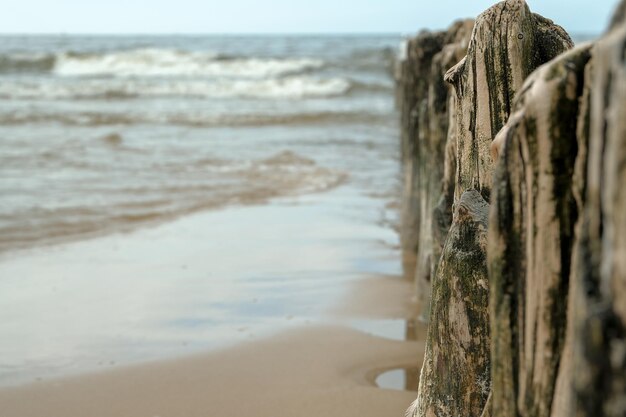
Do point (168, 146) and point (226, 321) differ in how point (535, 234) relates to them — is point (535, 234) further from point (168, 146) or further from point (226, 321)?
point (168, 146)

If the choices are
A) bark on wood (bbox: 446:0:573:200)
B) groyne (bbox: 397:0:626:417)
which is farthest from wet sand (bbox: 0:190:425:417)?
bark on wood (bbox: 446:0:573:200)

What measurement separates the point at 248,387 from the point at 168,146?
33.2 feet

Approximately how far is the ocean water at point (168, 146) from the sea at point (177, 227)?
0.15ft

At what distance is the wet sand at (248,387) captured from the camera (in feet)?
12.2

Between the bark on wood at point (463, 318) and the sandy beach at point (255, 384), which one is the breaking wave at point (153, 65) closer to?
the sandy beach at point (255, 384)

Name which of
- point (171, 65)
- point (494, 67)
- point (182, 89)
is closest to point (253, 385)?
point (494, 67)

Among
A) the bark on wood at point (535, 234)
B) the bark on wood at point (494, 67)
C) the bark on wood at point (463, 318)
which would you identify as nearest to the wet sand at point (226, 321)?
the bark on wood at point (463, 318)

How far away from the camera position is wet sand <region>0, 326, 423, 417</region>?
3705mm

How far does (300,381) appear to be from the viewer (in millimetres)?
4020

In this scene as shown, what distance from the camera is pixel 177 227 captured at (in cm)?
779

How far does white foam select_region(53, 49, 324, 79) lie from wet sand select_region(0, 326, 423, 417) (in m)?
29.7

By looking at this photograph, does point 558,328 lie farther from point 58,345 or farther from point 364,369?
point 58,345

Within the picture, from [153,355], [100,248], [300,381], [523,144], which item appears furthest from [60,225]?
[523,144]

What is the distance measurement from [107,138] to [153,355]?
34.2 ft
